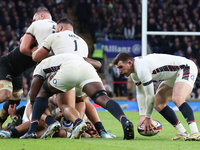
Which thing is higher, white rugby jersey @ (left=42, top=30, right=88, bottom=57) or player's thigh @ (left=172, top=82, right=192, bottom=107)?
white rugby jersey @ (left=42, top=30, right=88, bottom=57)

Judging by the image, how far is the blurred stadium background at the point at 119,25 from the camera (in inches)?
579

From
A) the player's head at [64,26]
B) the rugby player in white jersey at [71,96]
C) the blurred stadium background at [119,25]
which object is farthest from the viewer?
the blurred stadium background at [119,25]

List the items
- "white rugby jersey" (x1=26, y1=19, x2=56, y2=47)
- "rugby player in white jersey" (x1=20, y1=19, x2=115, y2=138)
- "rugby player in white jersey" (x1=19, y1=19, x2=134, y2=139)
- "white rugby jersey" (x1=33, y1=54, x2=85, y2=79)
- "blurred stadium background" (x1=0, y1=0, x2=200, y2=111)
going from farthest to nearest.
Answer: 1. "blurred stadium background" (x1=0, y1=0, x2=200, y2=111)
2. "white rugby jersey" (x1=26, y1=19, x2=56, y2=47)
3. "rugby player in white jersey" (x1=20, y1=19, x2=115, y2=138)
4. "white rugby jersey" (x1=33, y1=54, x2=85, y2=79)
5. "rugby player in white jersey" (x1=19, y1=19, x2=134, y2=139)

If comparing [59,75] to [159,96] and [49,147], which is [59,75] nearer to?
[49,147]

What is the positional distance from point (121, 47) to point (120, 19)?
194cm

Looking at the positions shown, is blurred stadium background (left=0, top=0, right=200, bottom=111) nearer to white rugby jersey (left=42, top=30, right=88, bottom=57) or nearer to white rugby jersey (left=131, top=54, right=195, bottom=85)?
white rugby jersey (left=131, top=54, right=195, bottom=85)

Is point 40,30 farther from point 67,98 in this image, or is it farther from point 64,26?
point 67,98

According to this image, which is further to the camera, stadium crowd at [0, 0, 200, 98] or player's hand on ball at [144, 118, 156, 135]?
stadium crowd at [0, 0, 200, 98]

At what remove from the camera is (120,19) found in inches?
650

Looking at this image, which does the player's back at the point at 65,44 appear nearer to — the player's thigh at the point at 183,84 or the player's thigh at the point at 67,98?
the player's thigh at the point at 67,98

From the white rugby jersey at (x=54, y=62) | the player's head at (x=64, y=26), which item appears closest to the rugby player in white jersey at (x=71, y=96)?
the player's head at (x=64, y=26)

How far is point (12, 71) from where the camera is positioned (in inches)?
236

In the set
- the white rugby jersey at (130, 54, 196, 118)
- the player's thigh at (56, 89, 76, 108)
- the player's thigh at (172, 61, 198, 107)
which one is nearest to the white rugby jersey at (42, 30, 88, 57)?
the player's thigh at (56, 89, 76, 108)

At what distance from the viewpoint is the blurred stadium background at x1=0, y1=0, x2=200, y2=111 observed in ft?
48.2
